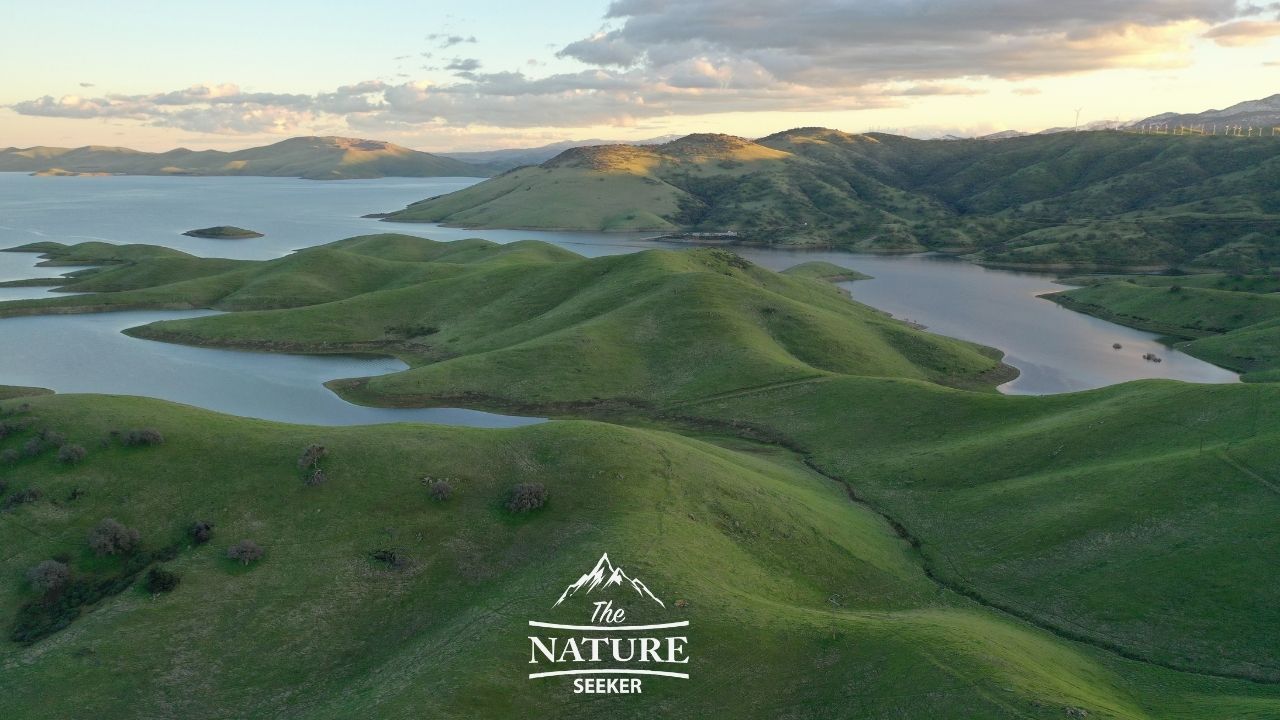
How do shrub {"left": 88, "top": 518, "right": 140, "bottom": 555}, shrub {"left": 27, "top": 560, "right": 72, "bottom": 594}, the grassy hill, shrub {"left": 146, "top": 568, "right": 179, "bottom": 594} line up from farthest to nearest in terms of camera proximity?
shrub {"left": 88, "top": 518, "right": 140, "bottom": 555} < shrub {"left": 27, "top": 560, "right": 72, "bottom": 594} < shrub {"left": 146, "top": 568, "right": 179, "bottom": 594} < the grassy hill

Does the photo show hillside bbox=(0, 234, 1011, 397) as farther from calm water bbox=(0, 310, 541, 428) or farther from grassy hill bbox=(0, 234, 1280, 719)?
grassy hill bbox=(0, 234, 1280, 719)

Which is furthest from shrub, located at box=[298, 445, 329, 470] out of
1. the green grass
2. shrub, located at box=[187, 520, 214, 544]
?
shrub, located at box=[187, 520, 214, 544]

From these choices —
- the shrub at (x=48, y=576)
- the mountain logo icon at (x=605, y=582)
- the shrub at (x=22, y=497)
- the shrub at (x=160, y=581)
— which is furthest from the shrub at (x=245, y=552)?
the mountain logo icon at (x=605, y=582)

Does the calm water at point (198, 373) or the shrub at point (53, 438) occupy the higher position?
the shrub at point (53, 438)

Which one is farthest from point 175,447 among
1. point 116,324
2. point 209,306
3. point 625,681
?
point 209,306

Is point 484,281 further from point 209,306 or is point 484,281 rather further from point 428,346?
point 209,306

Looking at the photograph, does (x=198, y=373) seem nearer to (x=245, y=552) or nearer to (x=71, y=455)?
(x=71, y=455)

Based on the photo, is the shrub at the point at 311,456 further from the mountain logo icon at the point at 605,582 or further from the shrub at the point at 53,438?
the mountain logo icon at the point at 605,582
